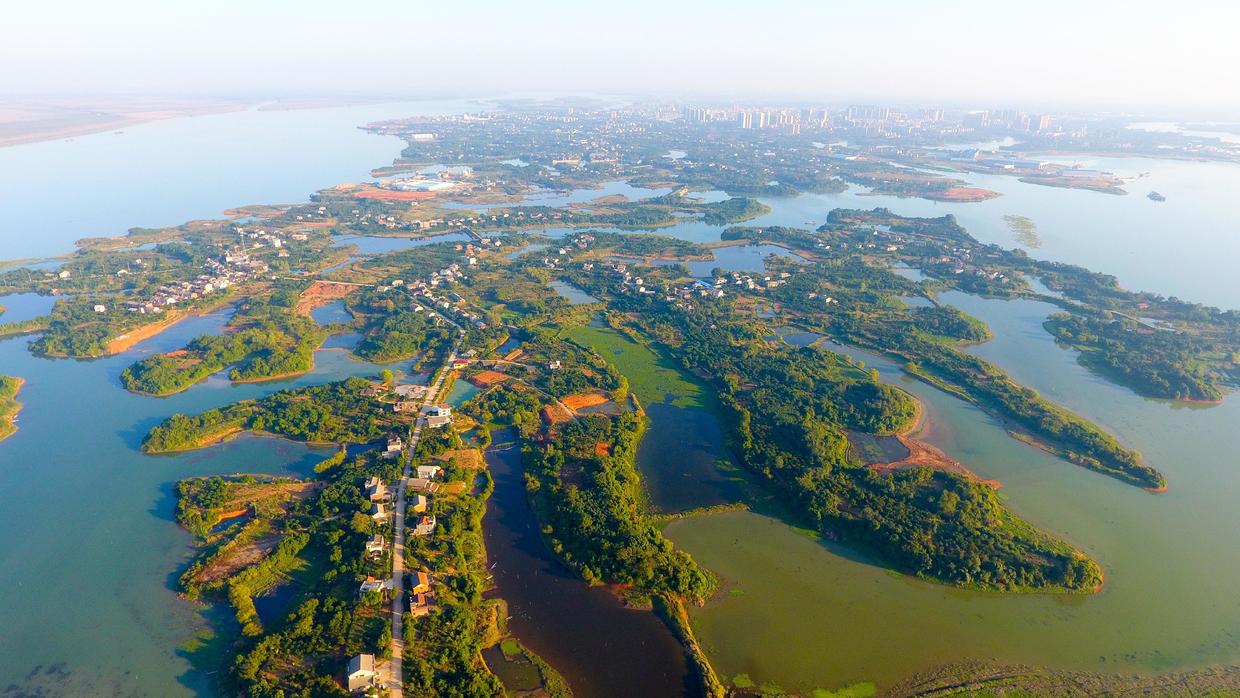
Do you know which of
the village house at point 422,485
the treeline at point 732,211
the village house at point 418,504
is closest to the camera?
the village house at point 418,504

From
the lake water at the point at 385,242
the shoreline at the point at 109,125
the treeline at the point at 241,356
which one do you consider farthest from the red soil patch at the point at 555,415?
the shoreline at the point at 109,125

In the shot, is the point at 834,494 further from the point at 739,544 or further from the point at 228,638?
the point at 228,638

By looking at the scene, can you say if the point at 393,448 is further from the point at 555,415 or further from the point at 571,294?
the point at 571,294

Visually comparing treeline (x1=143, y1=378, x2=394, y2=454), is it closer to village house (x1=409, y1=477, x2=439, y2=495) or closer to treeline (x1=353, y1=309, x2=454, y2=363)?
village house (x1=409, y1=477, x2=439, y2=495)

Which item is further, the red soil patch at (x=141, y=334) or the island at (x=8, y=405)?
the red soil patch at (x=141, y=334)

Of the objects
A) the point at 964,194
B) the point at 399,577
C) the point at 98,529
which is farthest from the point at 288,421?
the point at 964,194

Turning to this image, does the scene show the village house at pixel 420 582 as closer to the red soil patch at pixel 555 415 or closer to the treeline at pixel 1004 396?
the red soil patch at pixel 555 415
